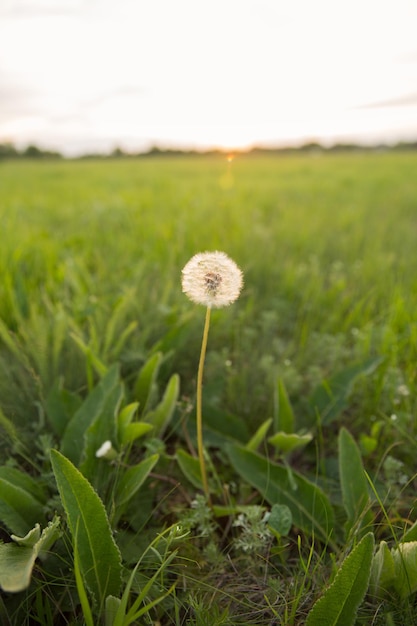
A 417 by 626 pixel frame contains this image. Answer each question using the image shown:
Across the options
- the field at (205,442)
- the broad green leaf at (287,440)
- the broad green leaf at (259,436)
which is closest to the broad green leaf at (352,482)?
the field at (205,442)

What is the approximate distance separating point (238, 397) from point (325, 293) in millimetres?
1141

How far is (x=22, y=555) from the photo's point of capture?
1.07m

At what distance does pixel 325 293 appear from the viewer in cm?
278

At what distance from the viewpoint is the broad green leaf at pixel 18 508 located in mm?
A: 1190

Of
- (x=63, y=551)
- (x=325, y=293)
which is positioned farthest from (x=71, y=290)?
(x=63, y=551)

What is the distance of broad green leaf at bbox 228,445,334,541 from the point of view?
1.35m

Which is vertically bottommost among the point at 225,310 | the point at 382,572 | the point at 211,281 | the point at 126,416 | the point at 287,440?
the point at 382,572

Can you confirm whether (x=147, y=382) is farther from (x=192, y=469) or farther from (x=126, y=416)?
(x=192, y=469)

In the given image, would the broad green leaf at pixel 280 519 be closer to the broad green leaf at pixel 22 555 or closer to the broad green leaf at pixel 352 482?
the broad green leaf at pixel 352 482

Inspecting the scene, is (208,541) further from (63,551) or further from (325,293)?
(325,293)

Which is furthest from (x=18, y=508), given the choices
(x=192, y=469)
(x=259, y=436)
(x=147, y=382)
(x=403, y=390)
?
(x=403, y=390)

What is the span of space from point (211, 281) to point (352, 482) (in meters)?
0.71

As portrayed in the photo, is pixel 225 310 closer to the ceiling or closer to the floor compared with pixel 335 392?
closer to the ceiling

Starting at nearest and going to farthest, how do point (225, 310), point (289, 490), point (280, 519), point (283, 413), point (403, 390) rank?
point (280, 519), point (289, 490), point (283, 413), point (403, 390), point (225, 310)
